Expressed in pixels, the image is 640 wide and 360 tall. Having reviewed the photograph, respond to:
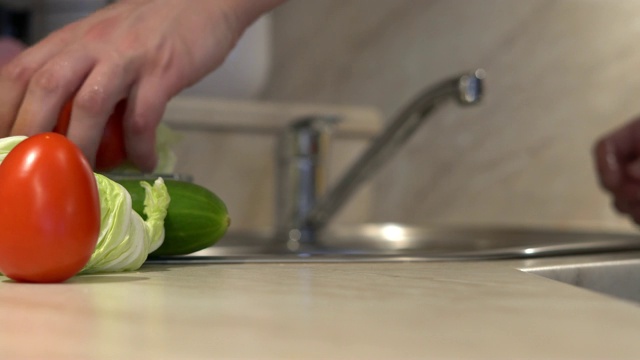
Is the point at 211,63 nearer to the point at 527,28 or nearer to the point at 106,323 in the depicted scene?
the point at 106,323

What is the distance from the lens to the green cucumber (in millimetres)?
685

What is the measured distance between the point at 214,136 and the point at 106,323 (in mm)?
1230

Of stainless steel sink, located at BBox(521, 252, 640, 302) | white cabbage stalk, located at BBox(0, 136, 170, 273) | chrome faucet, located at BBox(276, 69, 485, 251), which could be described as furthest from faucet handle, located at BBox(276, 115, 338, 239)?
white cabbage stalk, located at BBox(0, 136, 170, 273)

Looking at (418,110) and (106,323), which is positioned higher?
(418,110)

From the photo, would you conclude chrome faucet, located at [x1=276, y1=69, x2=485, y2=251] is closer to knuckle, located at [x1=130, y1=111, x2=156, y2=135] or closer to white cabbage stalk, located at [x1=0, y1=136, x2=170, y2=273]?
knuckle, located at [x1=130, y1=111, x2=156, y2=135]

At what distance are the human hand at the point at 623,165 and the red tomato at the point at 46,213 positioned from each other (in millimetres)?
808

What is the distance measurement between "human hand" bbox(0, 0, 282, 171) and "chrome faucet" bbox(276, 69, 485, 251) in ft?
1.19

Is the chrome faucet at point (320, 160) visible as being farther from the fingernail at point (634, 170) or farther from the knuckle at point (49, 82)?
the knuckle at point (49, 82)

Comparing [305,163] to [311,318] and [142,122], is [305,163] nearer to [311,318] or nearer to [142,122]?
[142,122]

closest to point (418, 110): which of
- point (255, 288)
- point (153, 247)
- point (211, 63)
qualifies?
point (211, 63)

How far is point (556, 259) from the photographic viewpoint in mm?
812

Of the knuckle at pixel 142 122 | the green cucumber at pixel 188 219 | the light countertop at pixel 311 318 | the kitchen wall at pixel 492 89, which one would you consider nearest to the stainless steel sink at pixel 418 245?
the green cucumber at pixel 188 219

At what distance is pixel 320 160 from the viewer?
1.49 metres

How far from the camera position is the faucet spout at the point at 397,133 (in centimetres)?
111
